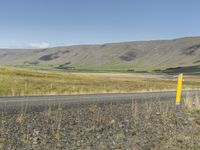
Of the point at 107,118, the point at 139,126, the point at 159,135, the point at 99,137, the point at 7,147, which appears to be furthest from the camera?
the point at 107,118

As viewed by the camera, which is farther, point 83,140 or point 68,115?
point 68,115

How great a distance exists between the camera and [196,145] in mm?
7605

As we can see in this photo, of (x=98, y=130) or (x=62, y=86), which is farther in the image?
(x=62, y=86)

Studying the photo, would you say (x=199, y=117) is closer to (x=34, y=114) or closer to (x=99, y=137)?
(x=99, y=137)

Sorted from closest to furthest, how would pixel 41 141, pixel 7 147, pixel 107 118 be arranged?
pixel 7 147 < pixel 41 141 < pixel 107 118

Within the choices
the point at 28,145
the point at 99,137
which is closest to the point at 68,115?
the point at 99,137

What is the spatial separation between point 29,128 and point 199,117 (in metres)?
7.36

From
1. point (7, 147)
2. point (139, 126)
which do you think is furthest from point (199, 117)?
point (7, 147)

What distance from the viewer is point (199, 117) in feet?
36.7

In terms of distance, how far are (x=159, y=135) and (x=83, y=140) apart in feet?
8.86

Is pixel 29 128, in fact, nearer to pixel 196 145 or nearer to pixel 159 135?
pixel 159 135

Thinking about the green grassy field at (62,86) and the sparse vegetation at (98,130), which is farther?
the green grassy field at (62,86)

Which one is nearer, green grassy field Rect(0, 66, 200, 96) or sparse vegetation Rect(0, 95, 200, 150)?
sparse vegetation Rect(0, 95, 200, 150)

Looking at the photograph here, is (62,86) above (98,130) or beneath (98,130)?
above
